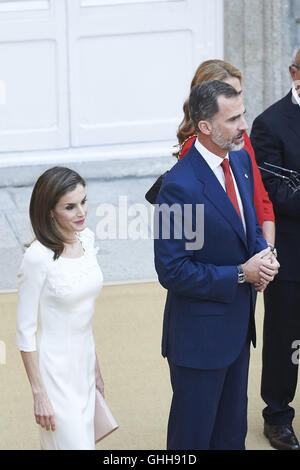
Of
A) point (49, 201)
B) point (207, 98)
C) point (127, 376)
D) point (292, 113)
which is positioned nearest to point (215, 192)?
point (207, 98)

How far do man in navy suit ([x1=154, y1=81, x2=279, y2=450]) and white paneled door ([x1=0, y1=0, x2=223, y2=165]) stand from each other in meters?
4.01

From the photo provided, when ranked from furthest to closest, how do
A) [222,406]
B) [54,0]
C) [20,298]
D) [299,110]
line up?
[54,0] → [299,110] → [222,406] → [20,298]

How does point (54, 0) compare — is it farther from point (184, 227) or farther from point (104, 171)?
point (184, 227)

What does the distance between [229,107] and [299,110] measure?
1024mm

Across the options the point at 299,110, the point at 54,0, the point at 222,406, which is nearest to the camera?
the point at 222,406

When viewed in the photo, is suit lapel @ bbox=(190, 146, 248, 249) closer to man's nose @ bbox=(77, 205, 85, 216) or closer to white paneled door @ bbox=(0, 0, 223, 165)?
man's nose @ bbox=(77, 205, 85, 216)

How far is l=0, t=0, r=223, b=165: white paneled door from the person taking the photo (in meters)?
7.84

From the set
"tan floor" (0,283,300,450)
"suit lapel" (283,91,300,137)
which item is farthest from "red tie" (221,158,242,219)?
"tan floor" (0,283,300,450)

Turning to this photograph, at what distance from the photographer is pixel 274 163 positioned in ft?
15.4

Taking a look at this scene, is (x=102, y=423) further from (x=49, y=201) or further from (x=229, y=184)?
(x=229, y=184)

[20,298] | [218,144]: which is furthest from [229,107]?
[20,298]

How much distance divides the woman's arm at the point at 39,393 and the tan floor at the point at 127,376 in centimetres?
121

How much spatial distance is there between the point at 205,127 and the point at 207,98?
4.4 inches

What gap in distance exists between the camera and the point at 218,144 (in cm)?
383
